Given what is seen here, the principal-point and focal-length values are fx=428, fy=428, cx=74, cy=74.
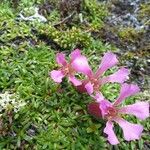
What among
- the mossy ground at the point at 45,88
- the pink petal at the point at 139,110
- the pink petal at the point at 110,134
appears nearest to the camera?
the pink petal at the point at 110,134

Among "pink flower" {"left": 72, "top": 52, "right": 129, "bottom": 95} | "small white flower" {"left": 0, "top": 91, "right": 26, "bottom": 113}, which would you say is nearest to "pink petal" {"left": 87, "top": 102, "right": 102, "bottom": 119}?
"pink flower" {"left": 72, "top": 52, "right": 129, "bottom": 95}

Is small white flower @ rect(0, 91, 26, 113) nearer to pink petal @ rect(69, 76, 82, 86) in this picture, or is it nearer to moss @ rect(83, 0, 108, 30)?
pink petal @ rect(69, 76, 82, 86)

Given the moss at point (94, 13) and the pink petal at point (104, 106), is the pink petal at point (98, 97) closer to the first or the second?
the pink petal at point (104, 106)

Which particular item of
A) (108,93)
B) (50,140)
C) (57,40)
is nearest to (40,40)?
(57,40)

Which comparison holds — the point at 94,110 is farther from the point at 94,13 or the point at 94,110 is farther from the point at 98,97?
the point at 94,13

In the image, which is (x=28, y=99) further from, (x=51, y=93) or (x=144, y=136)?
(x=144, y=136)

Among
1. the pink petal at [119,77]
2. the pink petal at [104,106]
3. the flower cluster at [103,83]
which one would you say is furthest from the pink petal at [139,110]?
the pink petal at [119,77]
